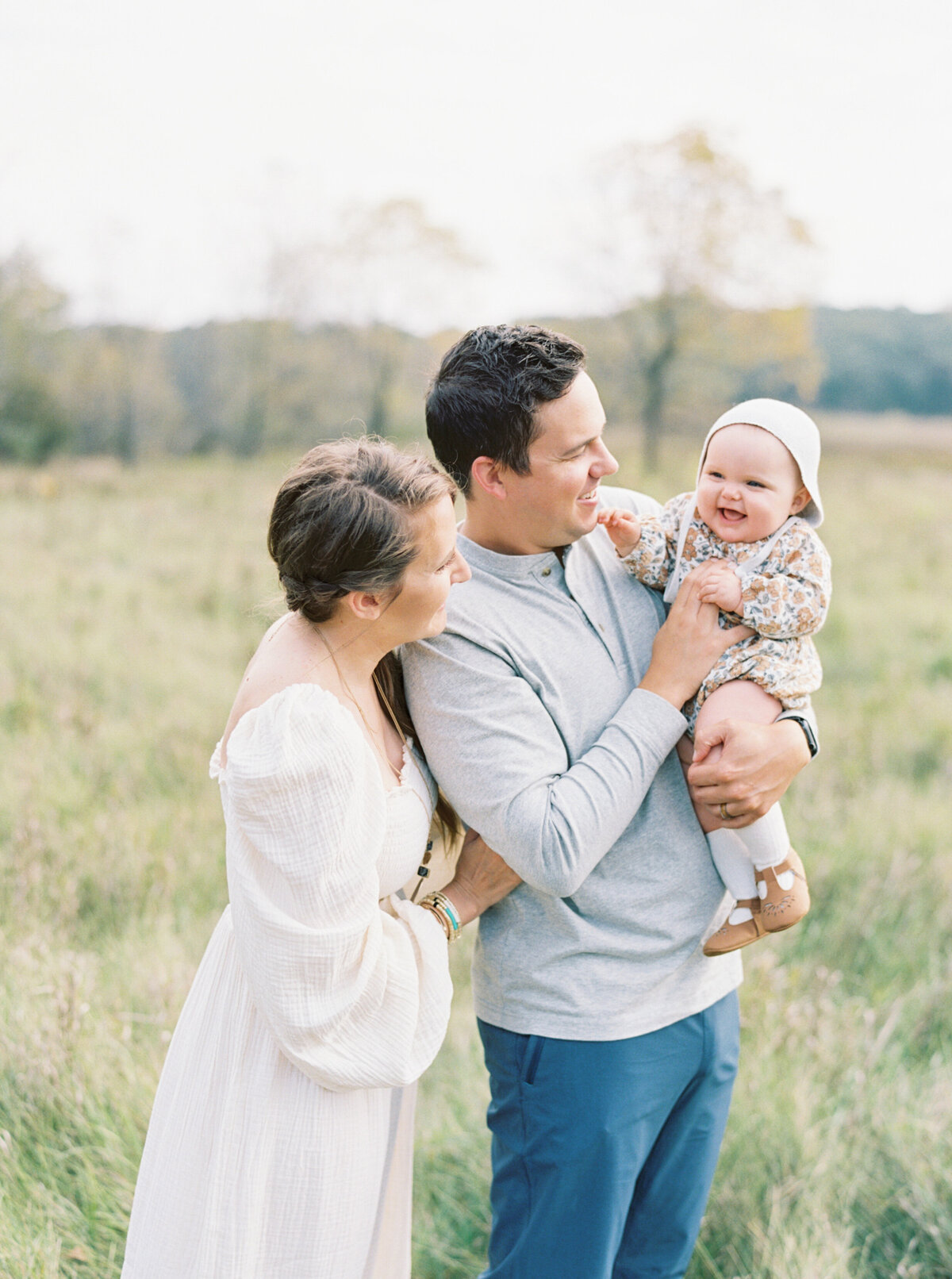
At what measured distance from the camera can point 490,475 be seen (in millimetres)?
1979

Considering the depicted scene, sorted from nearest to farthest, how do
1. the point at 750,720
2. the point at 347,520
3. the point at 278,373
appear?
the point at 347,520
the point at 750,720
the point at 278,373

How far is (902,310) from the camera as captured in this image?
36594mm

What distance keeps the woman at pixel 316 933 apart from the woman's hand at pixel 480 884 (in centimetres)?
1

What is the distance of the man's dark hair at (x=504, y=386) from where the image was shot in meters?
1.92

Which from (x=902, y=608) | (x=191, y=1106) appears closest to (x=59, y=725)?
(x=191, y=1106)

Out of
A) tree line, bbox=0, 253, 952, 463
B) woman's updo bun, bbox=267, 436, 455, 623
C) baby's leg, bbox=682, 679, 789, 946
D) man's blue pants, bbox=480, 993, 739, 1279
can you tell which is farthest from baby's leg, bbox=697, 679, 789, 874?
tree line, bbox=0, 253, 952, 463

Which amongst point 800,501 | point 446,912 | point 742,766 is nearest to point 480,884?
point 446,912

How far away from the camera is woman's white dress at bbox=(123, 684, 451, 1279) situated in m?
1.62

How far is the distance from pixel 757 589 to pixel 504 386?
26.0 inches

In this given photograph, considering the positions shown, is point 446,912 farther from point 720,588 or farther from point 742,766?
point 720,588

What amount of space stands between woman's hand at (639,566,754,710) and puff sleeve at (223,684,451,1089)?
59cm

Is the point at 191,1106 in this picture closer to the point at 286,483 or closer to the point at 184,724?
the point at 286,483

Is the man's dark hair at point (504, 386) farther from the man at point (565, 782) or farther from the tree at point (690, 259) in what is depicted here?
the tree at point (690, 259)

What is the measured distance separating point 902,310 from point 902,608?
31800mm
